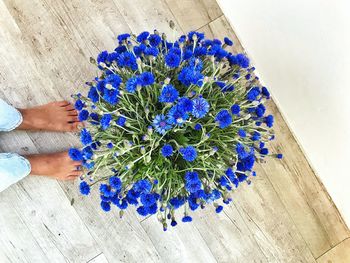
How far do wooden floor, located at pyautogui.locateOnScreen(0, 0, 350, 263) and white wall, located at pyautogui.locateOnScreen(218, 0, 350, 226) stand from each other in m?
0.08

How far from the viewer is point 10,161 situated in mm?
1237

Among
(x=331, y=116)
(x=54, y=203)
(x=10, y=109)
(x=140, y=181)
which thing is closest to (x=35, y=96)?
(x=10, y=109)

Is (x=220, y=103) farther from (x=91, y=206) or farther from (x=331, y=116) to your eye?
(x=91, y=206)

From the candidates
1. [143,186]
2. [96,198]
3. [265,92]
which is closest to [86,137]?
[143,186]

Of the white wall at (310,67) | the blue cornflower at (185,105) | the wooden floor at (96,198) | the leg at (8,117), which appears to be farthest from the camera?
the wooden floor at (96,198)

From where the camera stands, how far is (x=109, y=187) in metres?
0.86

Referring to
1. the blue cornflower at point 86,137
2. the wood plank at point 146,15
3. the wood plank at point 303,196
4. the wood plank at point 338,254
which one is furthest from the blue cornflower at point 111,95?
the wood plank at point 338,254

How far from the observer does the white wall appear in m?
1.00

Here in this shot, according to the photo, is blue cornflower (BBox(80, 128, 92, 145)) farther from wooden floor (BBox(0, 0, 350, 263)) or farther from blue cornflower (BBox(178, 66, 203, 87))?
wooden floor (BBox(0, 0, 350, 263))

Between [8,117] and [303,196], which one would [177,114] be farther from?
[303,196]

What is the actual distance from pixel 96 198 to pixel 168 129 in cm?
61

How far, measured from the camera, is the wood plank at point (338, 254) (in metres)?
1.39

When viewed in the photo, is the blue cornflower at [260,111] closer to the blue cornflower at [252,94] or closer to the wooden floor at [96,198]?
the blue cornflower at [252,94]

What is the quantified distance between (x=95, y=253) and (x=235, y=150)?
682mm
